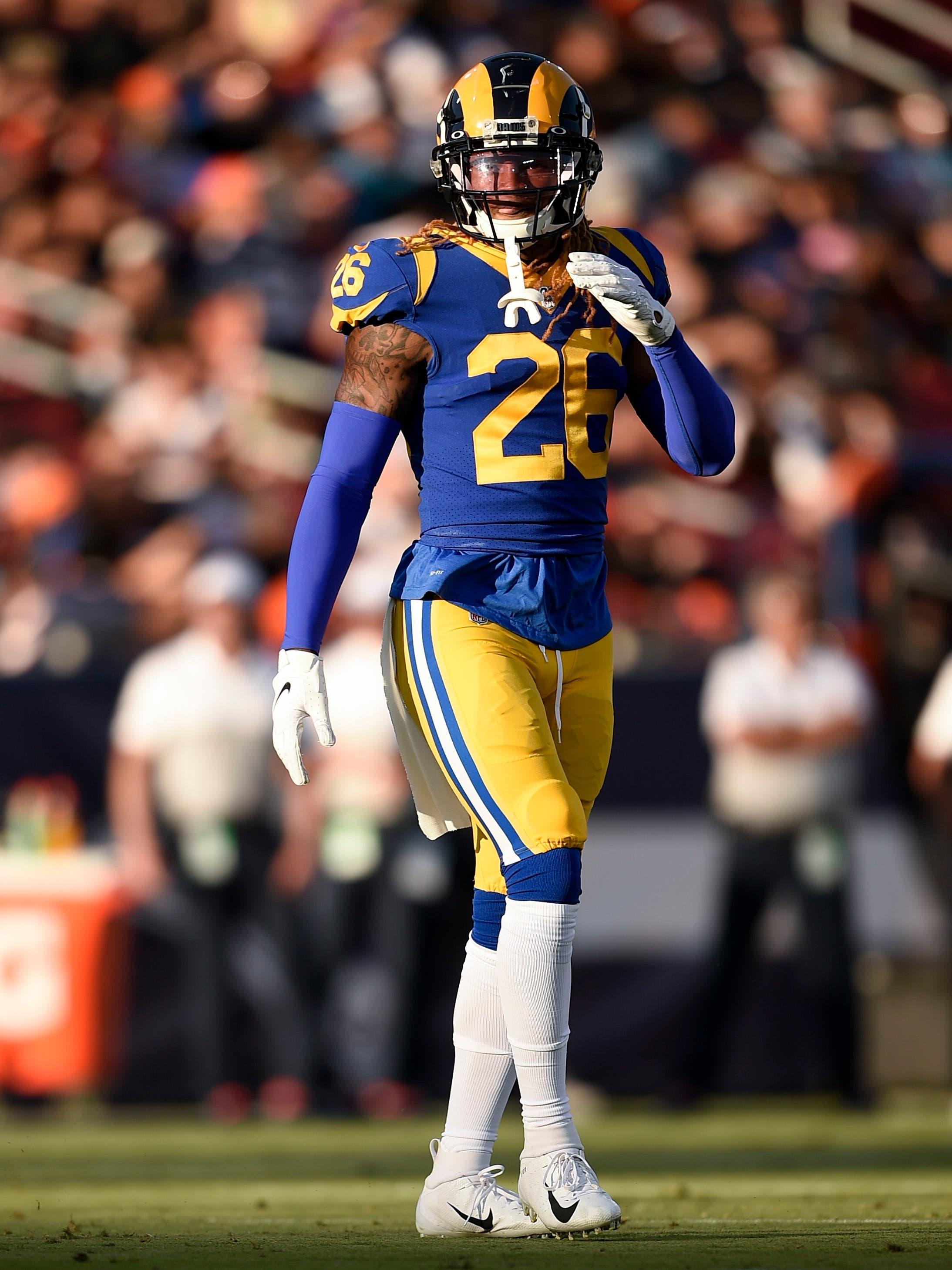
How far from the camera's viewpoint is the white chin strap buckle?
12.0 feet

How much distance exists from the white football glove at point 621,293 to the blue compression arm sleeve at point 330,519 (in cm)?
47

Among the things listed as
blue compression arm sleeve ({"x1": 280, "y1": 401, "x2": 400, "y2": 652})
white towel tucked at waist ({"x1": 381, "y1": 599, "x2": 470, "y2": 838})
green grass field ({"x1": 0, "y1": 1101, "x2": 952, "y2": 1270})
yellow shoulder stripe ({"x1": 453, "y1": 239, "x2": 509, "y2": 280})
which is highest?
yellow shoulder stripe ({"x1": 453, "y1": 239, "x2": 509, "y2": 280})

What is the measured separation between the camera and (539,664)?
145 inches

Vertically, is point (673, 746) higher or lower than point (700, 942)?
higher

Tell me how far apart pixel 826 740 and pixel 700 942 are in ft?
3.05

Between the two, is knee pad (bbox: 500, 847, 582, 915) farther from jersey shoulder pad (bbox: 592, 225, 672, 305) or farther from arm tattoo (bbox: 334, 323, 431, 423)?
jersey shoulder pad (bbox: 592, 225, 672, 305)

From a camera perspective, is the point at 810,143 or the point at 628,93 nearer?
the point at 810,143

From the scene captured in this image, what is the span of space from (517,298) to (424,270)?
188 mm

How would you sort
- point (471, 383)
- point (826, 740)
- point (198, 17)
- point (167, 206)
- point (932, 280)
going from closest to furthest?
1. point (471, 383)
2. point (826, 740)
3. point (932, 280)
4. point (167, 206)
5. point (198, 17)

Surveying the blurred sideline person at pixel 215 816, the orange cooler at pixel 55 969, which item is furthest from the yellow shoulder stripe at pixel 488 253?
the orange cooler at pixel 55 969

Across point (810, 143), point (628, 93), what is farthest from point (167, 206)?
point (810, 143)

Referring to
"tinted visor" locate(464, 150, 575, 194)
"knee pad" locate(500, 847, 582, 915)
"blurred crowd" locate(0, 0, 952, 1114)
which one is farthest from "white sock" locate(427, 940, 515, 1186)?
"blurred crowd" locate(0, 0, 952, 1114)

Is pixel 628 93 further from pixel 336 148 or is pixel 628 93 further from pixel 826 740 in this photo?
pixel 826 740

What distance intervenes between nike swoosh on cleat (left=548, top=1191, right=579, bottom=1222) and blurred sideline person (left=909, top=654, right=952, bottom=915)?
4675 millimetres
